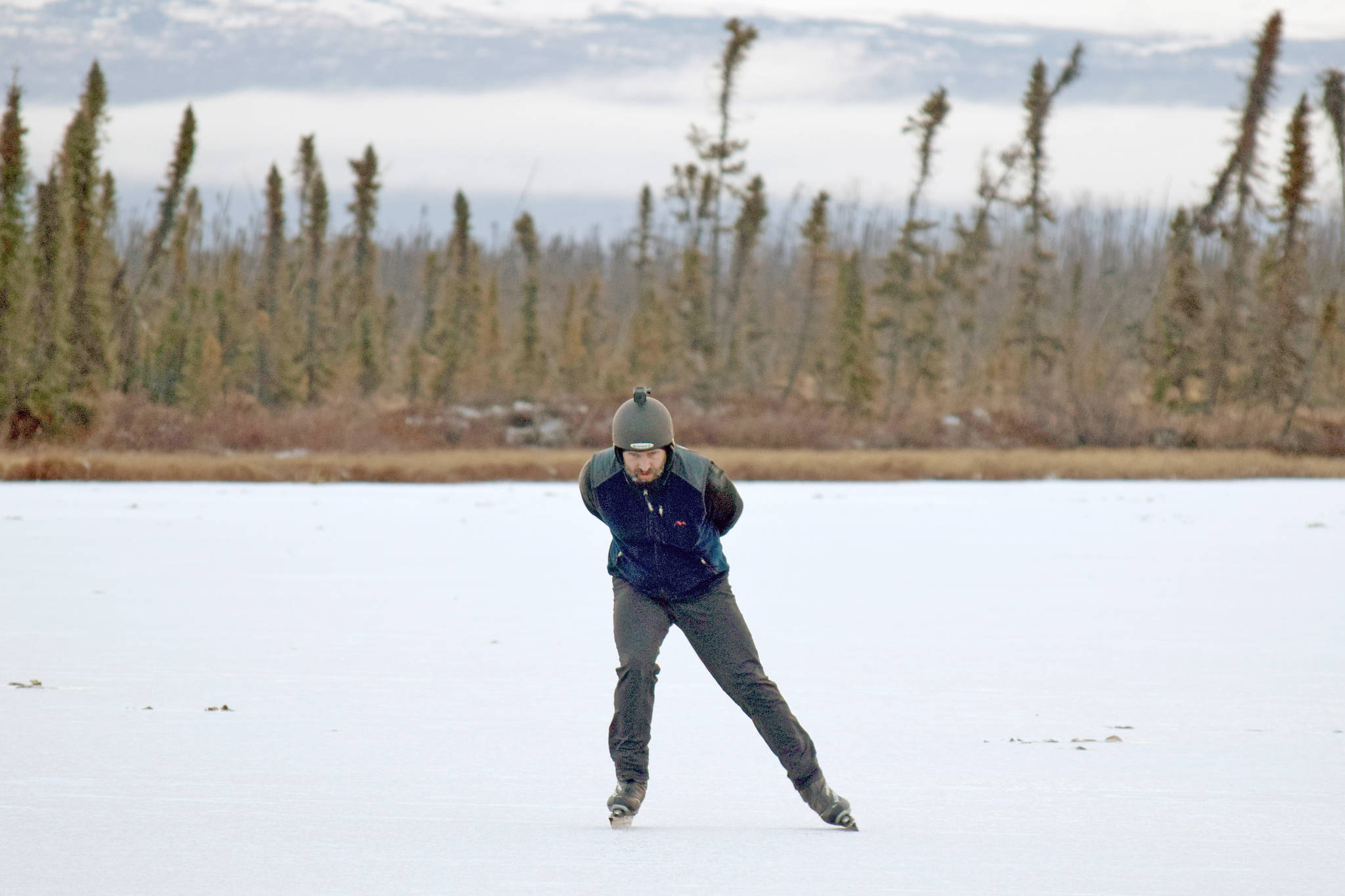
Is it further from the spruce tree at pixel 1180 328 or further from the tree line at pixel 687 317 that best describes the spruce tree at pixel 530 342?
the spruce tree at pixel 1180 328

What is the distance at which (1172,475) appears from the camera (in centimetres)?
3312

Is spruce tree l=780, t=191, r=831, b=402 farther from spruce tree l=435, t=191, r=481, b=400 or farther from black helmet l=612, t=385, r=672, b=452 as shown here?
black helmet l=612, t=385, r=672, b=452

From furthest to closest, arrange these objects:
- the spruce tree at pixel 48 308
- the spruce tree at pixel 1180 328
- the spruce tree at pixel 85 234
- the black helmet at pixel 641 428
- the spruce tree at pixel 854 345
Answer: the spruce tree at pixel 1180 328
the spruce tree at pixel 854 345
the spruce tree at pixel 85 234
the spruce tree at pixel 48 308
the black helmet at pixel 641 428

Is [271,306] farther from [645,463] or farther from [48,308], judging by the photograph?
[645,463]

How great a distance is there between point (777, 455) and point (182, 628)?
25.7 metres

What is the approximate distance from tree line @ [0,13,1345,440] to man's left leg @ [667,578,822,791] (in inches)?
1496

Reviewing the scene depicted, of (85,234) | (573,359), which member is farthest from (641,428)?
(573,359)

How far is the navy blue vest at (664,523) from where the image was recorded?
4.69 metres

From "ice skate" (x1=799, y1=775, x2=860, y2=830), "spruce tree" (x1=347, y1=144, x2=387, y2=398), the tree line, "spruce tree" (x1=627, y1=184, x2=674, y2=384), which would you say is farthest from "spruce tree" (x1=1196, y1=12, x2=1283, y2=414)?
"ice skate" (x1=799, y1=775, x2=860, y2=830)

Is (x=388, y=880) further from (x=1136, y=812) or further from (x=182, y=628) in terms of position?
(x=182, y=628)

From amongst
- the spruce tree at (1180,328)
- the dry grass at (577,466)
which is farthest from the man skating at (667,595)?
the spruce tree at (1180,328)

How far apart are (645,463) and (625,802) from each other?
3.88ft

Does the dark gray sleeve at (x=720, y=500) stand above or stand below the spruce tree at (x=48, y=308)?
above

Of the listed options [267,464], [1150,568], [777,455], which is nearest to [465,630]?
[1150,568]
